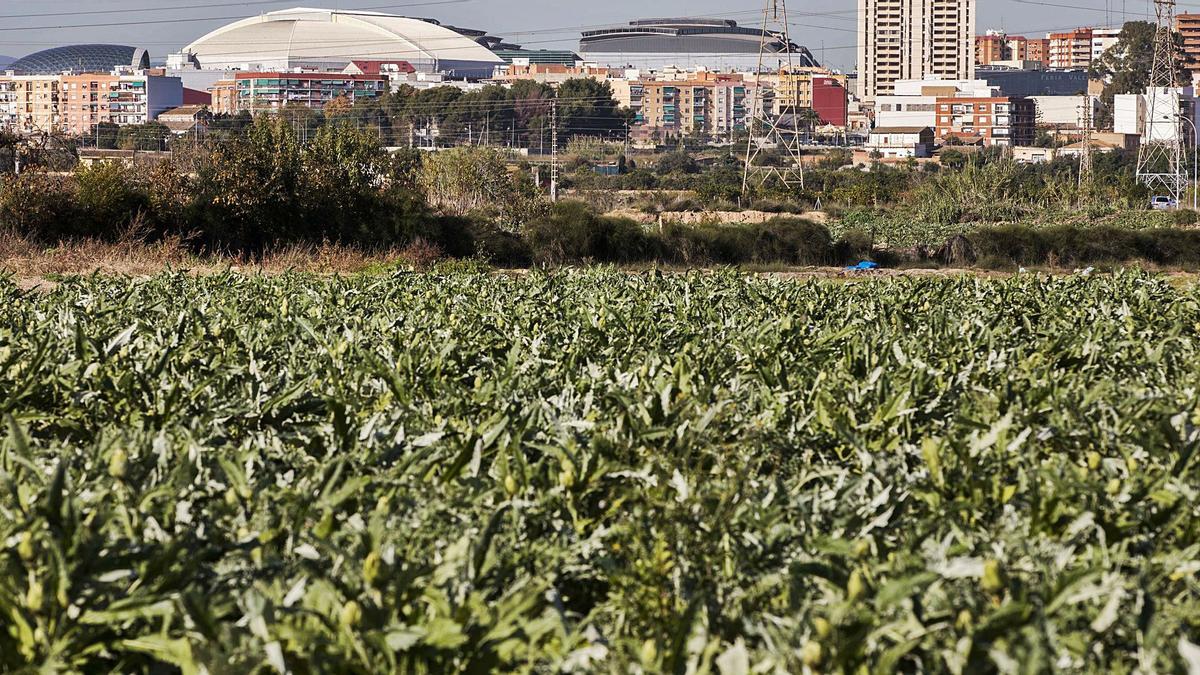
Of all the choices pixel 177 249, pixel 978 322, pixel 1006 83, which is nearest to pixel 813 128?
pixel 1006 83

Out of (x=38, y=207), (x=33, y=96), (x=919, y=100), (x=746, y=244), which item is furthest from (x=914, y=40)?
(x=38, y=207)

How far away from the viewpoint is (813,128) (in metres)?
129

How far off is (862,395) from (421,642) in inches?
94.1

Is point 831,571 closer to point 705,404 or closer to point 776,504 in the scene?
point 776,504

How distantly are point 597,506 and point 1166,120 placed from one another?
76.8 meters

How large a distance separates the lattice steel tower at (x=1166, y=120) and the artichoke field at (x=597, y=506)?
57.9 m

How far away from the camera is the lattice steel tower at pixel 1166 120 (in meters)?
58.9

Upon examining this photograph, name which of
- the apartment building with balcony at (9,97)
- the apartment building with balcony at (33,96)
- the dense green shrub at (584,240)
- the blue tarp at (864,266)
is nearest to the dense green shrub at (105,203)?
the dense green shrub at (584,240)

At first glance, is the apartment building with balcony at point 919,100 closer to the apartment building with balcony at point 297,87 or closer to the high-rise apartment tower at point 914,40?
the high-rise apartment tower at point 914,40

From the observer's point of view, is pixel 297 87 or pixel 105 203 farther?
pixel 297 87

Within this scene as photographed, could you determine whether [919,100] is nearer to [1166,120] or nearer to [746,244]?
[1166,120]

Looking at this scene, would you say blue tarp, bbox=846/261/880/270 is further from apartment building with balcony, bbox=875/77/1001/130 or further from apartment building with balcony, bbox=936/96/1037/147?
apartment building with balcony, bbox=936/96/1037/147

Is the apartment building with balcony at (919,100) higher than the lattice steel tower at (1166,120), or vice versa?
the apartment building with balcony at (919,100)

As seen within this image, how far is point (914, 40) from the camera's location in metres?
188
